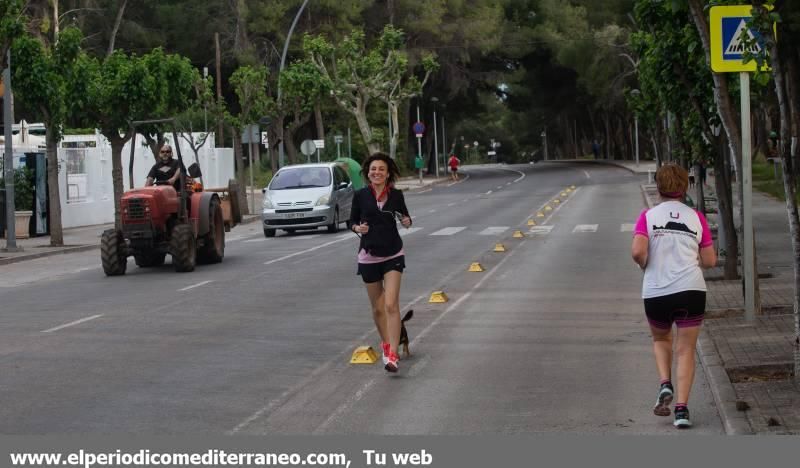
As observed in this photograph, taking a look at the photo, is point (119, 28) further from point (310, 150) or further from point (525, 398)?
point (525, 398)

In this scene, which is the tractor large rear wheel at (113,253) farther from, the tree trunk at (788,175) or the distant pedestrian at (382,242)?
the tree trunk at (788,175)

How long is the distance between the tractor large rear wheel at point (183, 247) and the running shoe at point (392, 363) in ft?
37.6

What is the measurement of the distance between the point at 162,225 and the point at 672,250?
583 inches

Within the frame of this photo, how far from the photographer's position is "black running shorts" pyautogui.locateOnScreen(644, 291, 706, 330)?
8.77 metres

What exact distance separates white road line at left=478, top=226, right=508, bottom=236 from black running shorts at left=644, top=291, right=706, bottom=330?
2260 centimetres

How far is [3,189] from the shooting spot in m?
33.8

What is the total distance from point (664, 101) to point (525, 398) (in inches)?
424

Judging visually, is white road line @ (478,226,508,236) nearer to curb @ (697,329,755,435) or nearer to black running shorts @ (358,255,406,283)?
curb @ (697,329,755,435)

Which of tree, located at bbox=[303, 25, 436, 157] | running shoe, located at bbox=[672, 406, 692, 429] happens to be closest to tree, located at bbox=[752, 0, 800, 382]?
running shoe, located at bbox=[672, 406, 692, 429]

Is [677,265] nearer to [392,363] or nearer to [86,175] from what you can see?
[392,363]

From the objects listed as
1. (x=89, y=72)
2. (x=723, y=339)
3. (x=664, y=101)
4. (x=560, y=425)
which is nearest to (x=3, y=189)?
(x=89, y=72)

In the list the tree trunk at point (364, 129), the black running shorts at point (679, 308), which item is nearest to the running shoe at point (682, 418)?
the black running shorts at point (679, 308)

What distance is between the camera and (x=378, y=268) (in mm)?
11609

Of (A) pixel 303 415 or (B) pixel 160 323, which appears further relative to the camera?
(B) pixel 160 323
